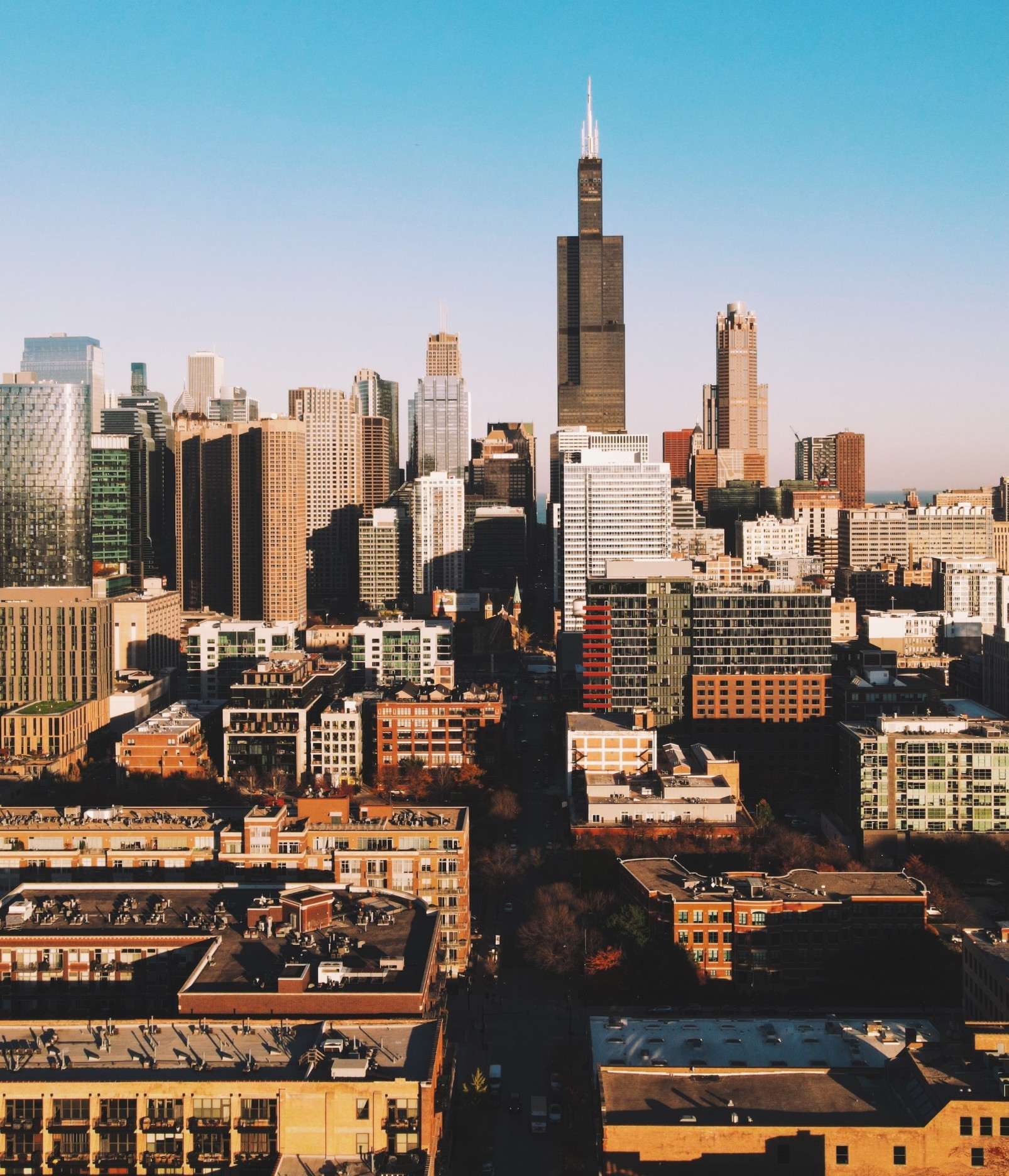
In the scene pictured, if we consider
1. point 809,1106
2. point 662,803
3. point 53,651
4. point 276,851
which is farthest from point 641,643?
point 809,1106

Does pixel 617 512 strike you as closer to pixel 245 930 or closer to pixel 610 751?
pixel 610 751

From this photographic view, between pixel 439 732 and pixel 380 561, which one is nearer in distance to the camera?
pixel 439 732

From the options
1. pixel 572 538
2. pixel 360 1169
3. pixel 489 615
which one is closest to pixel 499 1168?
pixel 360 1169

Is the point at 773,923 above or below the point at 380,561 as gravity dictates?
below

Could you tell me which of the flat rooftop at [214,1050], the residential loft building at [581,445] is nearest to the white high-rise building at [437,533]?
the residential loft building at [581,445]

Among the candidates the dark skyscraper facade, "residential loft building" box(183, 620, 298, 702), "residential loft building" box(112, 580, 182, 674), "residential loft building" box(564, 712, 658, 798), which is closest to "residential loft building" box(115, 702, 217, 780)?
"residential loft building" box(183, 620, 298, 702)

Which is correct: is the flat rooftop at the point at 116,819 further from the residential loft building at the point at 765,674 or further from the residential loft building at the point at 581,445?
the residential loft building at the point at 581,445

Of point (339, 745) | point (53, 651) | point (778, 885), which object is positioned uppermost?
point (53, 651)
